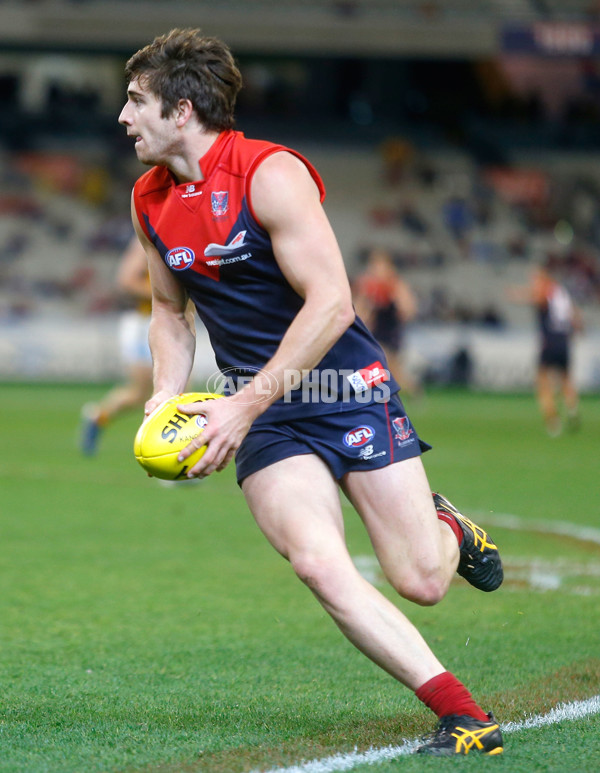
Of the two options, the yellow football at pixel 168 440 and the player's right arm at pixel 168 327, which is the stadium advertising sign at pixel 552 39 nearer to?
the player's right arm at pixel 168 327

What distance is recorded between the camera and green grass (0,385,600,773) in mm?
3559

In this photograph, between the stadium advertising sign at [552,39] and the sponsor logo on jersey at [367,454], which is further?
the stadium advertising sign at [552,39]

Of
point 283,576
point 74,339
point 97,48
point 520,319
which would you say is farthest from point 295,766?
point 97,48

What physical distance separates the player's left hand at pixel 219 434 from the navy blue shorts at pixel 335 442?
253 millimetres

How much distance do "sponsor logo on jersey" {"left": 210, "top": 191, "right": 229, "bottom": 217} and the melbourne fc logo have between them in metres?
0.17

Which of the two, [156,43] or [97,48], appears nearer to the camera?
[156,43]

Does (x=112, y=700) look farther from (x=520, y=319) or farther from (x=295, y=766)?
(x=520, y=319)

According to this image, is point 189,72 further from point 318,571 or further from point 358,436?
point 318,571

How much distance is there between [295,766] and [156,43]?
2.25m

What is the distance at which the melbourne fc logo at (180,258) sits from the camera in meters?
3.68

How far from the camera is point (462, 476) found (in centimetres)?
1123

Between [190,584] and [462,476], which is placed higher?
[190,584]

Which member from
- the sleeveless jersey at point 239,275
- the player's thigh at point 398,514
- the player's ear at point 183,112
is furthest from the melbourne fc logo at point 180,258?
the player's thigh at point 398,514

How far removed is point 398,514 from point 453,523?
1.59 ft
